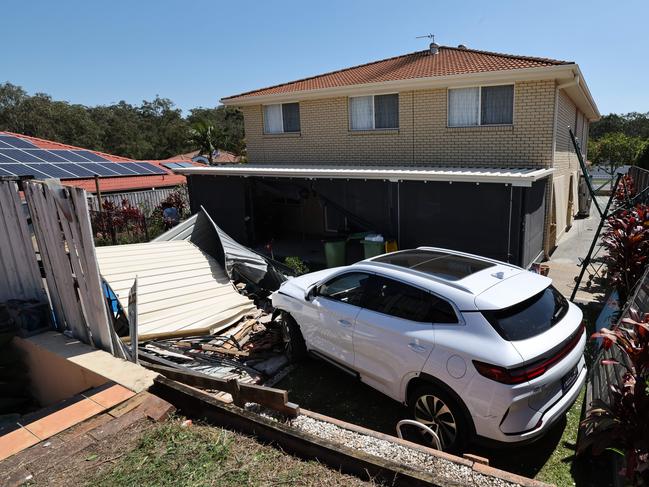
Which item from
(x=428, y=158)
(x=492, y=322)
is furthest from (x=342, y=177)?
(x=492, y=322)

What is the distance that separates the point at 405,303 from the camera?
15.6ft

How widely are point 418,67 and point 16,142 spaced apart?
17874mm

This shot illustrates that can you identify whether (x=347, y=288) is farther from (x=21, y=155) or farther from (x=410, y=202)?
(x=21, y=155)

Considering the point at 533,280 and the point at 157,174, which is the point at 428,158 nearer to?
the point at 533,280

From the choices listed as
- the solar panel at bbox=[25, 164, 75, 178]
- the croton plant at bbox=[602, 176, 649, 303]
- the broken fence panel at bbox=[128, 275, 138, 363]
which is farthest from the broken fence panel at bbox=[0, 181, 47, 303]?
the solar panel at bbox=[25, 164, 75, 178]

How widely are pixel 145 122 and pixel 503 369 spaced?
66.1 meters

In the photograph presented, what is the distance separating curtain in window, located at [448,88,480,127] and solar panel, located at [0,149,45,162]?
16071 mm

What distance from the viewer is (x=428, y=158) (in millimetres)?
12344

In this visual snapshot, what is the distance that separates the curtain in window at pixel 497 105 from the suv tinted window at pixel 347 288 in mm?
7960

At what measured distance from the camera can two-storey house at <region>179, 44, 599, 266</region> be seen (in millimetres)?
9742

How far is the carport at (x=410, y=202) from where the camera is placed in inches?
363

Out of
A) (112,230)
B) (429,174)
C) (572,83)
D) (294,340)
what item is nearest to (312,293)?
(294,340)

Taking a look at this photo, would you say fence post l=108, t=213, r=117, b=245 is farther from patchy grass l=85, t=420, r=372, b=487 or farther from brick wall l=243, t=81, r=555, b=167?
patchy grass l=85, t=420, r=372, b=487

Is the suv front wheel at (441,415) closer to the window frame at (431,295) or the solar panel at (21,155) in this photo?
the window frame at (431,295)
